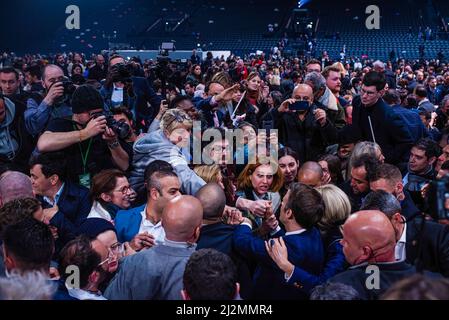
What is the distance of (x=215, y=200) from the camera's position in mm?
2732

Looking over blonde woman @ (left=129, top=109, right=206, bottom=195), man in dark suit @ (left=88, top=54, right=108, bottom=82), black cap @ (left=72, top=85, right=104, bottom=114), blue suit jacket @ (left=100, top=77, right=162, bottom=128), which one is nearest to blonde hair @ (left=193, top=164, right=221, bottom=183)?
blonde woman @ (left=129, top=109, right=206, bottom=195)

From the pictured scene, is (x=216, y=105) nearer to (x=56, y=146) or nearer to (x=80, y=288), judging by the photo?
(x=56, y=146)

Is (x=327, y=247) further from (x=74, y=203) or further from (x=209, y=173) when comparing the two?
(x=74, y=203)

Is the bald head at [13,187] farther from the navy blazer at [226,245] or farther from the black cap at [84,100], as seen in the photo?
the navy blazer at [226,245]

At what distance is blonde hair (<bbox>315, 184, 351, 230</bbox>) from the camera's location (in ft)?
9.79

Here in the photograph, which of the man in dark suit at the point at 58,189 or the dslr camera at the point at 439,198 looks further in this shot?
the man in dark suit at the point at 58,189

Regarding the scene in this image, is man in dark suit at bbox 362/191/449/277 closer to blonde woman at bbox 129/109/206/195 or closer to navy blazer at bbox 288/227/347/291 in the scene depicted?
navy blazer at bbox 288/227/347/291

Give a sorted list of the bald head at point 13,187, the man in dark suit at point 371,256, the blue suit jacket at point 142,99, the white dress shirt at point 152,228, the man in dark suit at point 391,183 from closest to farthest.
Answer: the man in dark suit at point 371,256 → the white dress shirt at point 152,228 → the bald head at point 13,187 → the man in dark suit at point 391,183 → the blue suit jacket at point 142,99

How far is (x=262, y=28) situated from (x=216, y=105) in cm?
2369

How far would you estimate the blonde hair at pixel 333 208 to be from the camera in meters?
2.98

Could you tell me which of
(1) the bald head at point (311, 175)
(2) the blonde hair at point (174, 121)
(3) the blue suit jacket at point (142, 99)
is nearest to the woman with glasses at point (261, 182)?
(1) the bald head at point (311, 175)

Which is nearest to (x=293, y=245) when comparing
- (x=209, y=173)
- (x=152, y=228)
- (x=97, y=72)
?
(x=152, y=228)

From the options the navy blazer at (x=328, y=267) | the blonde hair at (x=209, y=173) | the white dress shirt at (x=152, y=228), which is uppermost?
the blonde hair at (x=209, y=173)

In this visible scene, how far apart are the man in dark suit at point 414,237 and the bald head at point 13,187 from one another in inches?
75.0
